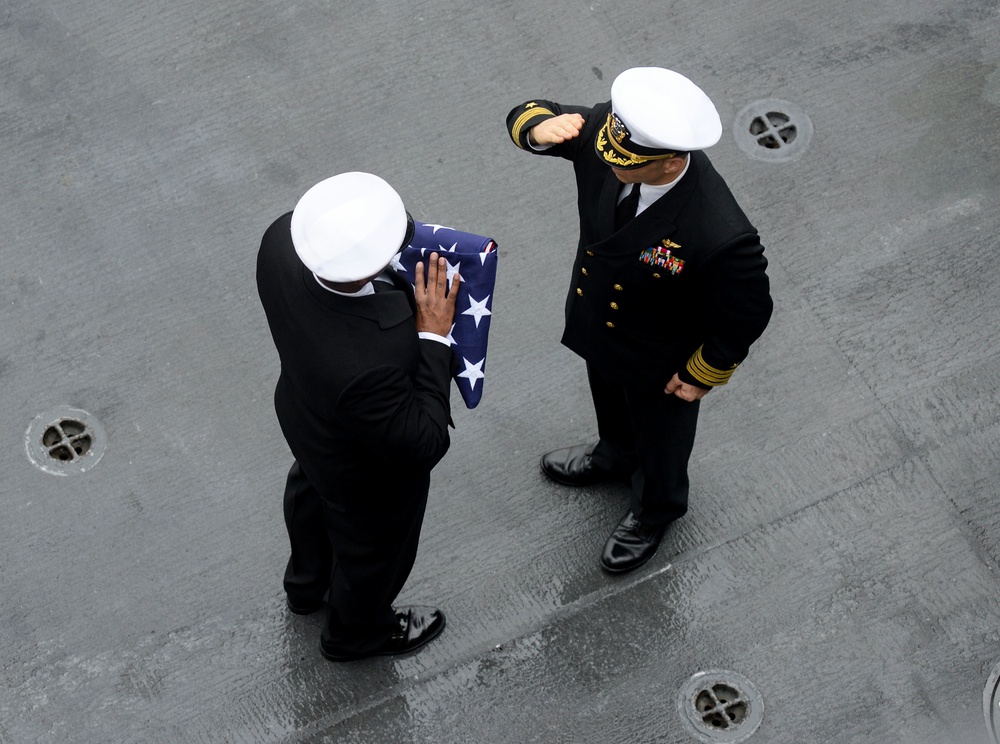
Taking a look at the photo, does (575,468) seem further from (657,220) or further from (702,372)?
(657,220)

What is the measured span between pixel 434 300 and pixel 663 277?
0.66 meters

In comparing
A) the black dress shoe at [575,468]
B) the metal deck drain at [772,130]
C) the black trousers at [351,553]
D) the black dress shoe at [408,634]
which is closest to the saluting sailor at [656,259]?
the black dress shoe at [575,468]

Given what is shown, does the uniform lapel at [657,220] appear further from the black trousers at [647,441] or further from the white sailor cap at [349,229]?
the white sailor cap at [349,229]

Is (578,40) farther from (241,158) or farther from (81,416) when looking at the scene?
(81,416)

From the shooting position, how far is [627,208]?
3.23m

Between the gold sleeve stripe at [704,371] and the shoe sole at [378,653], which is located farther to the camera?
the shoe sole at [378,653]

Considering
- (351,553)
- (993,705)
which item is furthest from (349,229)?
(993,705)

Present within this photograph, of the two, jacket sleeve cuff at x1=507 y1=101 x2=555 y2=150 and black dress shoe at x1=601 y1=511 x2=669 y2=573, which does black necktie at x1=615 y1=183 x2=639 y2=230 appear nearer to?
jacket sleeve cuff at x1=507 y1=101 x2=555 y2=150

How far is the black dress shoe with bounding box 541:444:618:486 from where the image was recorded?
420 centimetres

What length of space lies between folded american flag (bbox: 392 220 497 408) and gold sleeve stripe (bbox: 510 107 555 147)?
1.47ft

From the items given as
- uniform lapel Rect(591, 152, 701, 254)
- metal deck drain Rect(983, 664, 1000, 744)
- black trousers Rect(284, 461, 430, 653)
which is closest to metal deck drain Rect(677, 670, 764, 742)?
metal deck drain Rect(983, 664, 1000, 744)

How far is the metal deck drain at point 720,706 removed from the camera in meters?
3.77

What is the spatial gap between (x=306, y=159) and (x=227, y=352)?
0.96m

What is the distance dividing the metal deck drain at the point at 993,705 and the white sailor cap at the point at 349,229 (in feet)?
8.10
